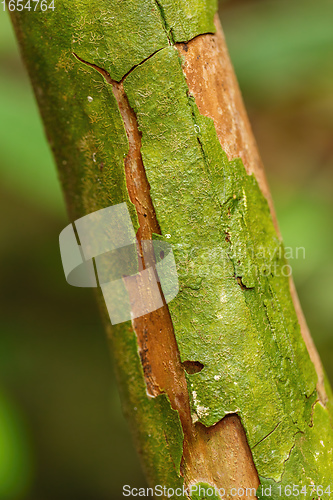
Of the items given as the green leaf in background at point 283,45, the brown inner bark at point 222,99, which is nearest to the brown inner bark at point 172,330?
the brown inner bark at point 222,99

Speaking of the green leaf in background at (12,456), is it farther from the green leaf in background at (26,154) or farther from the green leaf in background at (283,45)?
the green leaf in background at (283,45)

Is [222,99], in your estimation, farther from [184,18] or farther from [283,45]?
[283,45]

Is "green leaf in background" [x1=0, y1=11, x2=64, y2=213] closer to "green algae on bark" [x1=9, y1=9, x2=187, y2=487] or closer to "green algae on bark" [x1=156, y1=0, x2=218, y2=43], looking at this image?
"green algae on bark" [x1=9, y1=9, x2=187, y2=487]

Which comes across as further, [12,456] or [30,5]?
[12,456]

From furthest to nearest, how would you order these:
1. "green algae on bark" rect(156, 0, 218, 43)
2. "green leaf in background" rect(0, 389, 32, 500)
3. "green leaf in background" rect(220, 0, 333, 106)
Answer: "green leaf in background" rect(220, 0, 333, 106) → "green leaf in background" rect(0, 389, 32, 500) → "green algae on bark" rect(156, 0, 218, 43)

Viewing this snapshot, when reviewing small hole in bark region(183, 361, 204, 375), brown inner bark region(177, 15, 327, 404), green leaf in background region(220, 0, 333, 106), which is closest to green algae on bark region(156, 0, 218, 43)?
brown inner bark region(177, 15, 327, 404)

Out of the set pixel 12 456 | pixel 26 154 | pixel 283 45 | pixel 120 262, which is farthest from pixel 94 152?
pixel 283 45

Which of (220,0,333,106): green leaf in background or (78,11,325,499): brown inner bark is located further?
(220,0,333,106): green leaf in background
